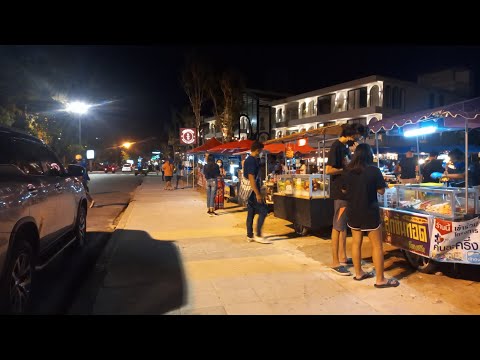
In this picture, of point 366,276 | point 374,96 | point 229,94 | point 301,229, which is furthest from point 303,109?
point 366,276

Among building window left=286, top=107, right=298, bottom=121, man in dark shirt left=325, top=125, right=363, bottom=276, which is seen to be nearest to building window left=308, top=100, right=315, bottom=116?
building window left=286, top=107, right=298, bottom=121

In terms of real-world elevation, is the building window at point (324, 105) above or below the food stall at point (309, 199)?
above

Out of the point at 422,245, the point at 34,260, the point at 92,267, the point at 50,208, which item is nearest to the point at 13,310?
the point at 34,260

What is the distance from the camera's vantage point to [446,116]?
5012 millimetres

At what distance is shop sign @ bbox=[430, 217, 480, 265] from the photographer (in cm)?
445

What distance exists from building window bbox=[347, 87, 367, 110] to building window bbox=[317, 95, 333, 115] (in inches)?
116

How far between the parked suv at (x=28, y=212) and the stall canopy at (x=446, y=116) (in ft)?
16.9

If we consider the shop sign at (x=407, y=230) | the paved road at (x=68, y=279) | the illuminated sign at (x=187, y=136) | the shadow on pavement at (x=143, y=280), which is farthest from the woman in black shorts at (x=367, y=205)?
the illuminated sign at (x=187, y=136)

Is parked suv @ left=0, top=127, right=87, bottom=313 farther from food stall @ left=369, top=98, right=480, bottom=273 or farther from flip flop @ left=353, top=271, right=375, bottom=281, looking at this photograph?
food stall @ left=369, top=98, right=480, bottom=273

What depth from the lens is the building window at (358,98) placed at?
3281cm

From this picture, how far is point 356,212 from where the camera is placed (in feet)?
14.8

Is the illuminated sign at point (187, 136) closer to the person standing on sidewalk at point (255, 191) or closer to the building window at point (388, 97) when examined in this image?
the person standing on sidewalk at point (255, 191)

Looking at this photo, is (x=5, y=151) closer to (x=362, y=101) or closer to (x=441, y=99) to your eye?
(x=362, y=101)

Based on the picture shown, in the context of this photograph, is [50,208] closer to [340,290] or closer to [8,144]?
[8,144]
